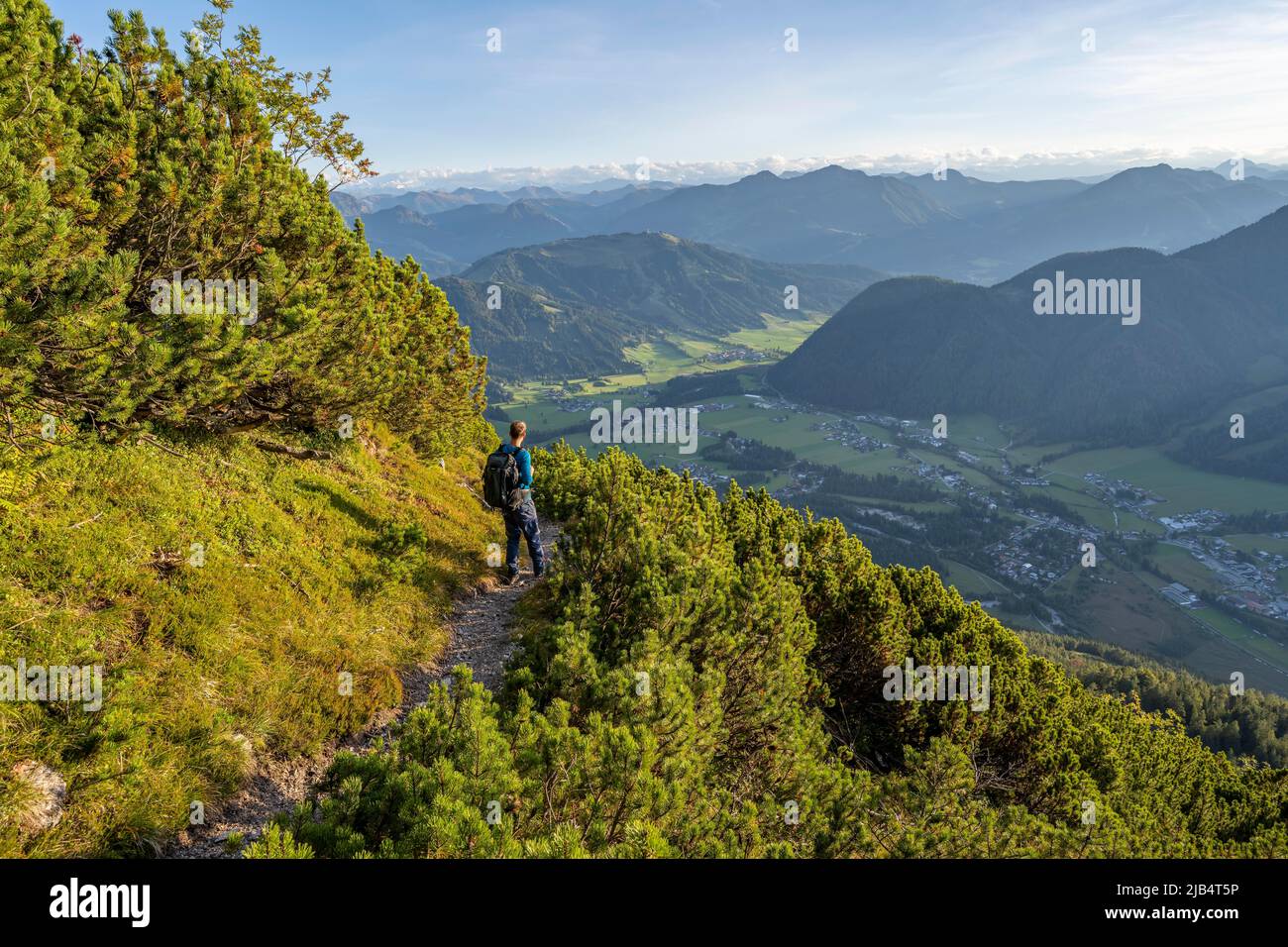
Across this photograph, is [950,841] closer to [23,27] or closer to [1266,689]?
[23,27]

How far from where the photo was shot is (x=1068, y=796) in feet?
44.0

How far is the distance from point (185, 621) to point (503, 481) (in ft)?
20.2

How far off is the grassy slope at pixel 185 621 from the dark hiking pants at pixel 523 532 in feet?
6.65

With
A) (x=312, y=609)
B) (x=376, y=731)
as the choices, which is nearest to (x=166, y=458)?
(x=312, y=609)

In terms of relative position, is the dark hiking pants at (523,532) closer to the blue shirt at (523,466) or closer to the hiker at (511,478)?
the hiker at (511,478)

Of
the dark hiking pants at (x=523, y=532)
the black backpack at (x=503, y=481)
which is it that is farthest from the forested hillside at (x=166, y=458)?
the black backpack at (x=503, y=481)

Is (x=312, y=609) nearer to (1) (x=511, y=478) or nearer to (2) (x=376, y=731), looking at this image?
(2) (x=376, y=731)

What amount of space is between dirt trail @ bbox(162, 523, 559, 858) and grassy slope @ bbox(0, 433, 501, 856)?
191 mm

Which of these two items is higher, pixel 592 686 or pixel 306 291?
pixel 306 291

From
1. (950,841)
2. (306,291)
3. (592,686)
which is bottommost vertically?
(950,841)

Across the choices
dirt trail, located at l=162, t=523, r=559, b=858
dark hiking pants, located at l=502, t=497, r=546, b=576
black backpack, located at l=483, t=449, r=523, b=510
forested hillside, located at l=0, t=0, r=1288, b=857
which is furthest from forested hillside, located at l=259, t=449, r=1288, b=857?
black backpack, located at l=483, t=449, r=523, b=510
